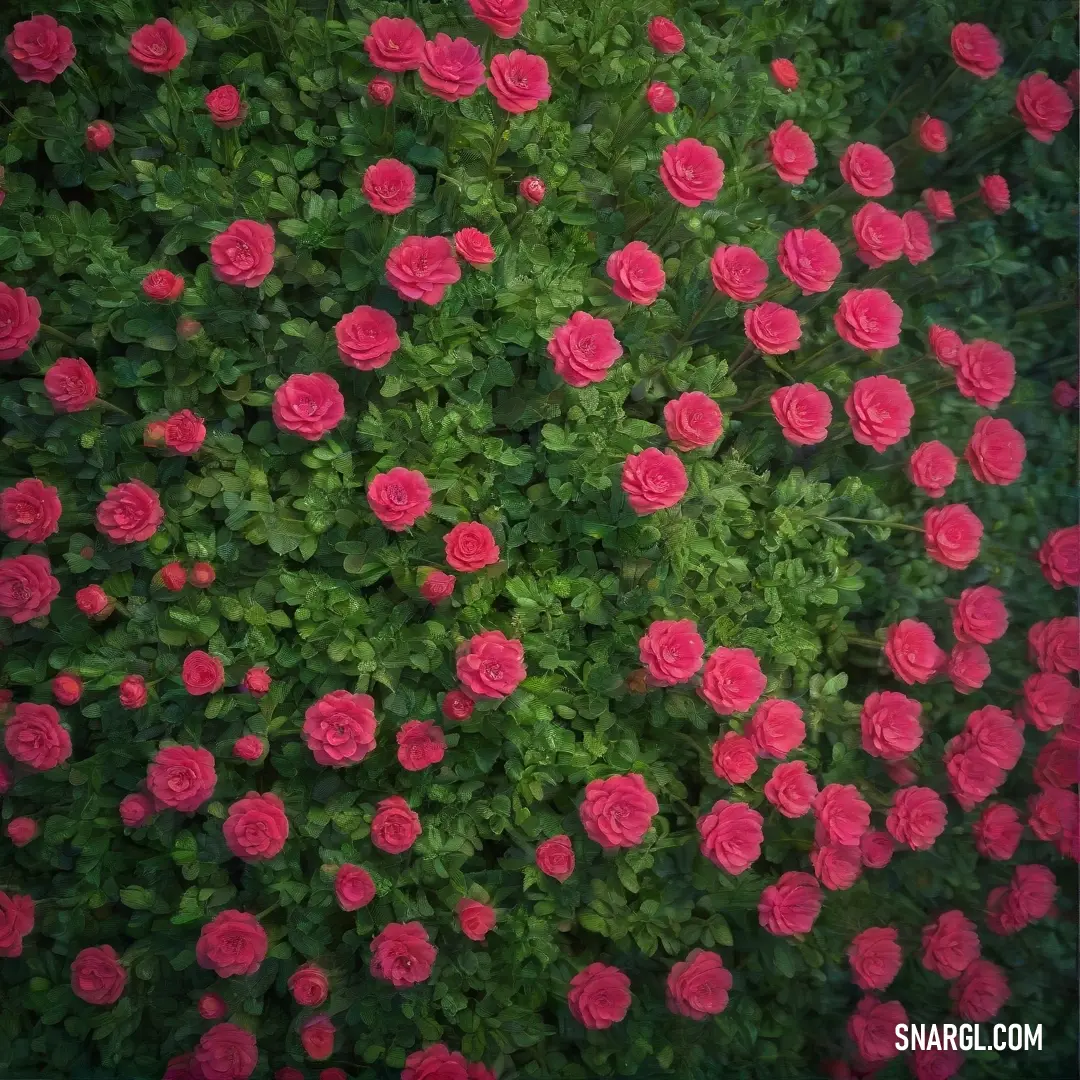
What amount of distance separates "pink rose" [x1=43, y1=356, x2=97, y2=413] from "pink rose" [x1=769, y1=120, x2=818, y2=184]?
46.7 inches

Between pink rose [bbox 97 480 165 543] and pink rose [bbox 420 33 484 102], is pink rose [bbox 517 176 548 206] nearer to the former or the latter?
pink rose [bbox 420 33 484 102]

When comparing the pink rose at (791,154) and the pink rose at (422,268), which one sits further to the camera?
the pink rose at (791,154)

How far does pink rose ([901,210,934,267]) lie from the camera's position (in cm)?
190

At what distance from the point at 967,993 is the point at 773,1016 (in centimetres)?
35

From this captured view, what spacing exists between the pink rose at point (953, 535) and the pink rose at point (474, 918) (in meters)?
0.98

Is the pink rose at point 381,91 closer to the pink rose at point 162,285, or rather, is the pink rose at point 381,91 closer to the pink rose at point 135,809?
the pink rose at point 162,285

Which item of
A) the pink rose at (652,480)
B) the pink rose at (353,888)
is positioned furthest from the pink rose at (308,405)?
the pink rose at (353,888)

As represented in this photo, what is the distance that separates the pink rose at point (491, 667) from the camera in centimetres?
159

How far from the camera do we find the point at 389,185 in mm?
1631

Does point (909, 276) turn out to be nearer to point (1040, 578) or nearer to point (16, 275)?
point (1040, 578)

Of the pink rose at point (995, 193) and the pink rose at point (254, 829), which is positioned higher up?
the pink rose at point (995, 193)

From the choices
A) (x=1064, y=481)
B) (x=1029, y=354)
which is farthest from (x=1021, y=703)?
(x=1029, y=354)

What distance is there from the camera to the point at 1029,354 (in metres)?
2.13

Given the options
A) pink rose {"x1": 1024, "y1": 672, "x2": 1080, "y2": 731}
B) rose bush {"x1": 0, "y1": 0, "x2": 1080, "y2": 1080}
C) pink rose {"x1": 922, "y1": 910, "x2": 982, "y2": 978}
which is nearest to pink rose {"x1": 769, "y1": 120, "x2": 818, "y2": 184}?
rose bush {"x1": 0, "y1": 0, "x2": 1080, "y2": 1080}
